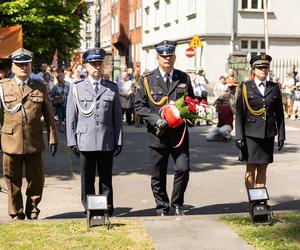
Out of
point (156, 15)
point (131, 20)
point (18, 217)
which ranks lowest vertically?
point (18, 217)

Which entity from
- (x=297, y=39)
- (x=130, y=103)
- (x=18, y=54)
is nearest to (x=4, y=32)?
(x=130, y=103)

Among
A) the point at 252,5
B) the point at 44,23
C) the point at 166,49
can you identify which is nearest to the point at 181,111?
the point at 166,49

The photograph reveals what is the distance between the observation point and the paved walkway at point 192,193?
5918 mm

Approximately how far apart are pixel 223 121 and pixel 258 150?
816 cm

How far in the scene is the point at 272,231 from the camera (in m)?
6.04

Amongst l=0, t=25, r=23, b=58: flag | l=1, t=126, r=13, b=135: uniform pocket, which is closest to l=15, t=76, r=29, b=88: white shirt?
l=1, t=126, r=13, b=135: uniform pocket

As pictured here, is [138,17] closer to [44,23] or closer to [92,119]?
[44,23]

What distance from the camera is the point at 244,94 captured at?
7145 millimetres

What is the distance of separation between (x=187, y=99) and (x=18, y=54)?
6.38 feet

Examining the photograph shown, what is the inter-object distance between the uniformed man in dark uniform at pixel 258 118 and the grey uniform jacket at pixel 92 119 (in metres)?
1.53

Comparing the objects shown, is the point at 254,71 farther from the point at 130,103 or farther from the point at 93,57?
the point at 130,103

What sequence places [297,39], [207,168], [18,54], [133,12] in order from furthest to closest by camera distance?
[133,12] → [297,39] → [207,168] → [18,54]

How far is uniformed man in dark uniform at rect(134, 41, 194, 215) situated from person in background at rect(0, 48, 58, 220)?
3.67ft

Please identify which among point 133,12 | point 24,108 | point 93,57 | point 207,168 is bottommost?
point 207,168
